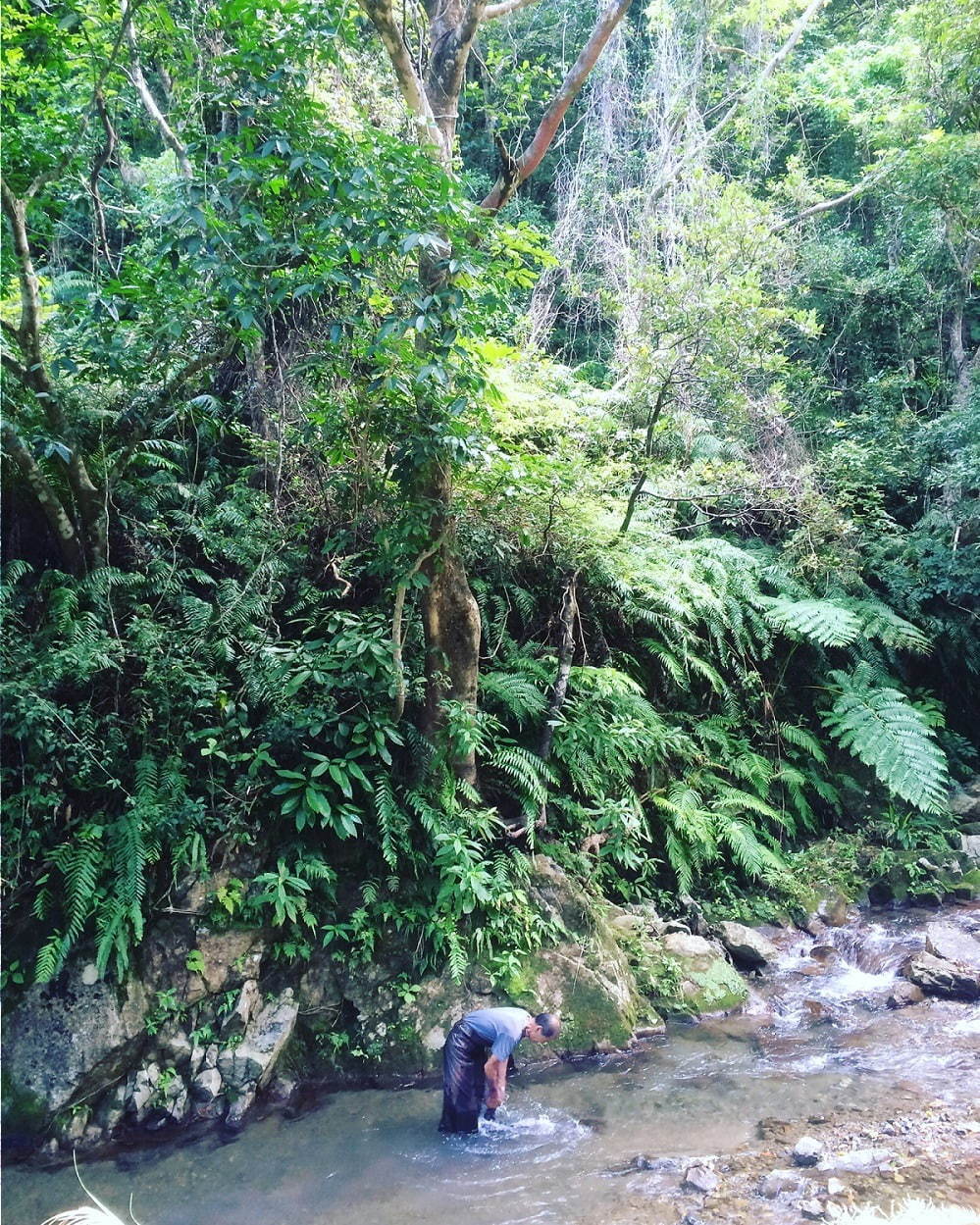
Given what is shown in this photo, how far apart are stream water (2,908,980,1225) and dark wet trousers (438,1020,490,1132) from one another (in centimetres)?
10

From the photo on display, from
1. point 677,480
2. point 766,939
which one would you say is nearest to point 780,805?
point 766,939

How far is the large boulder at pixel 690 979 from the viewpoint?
5.87 metres

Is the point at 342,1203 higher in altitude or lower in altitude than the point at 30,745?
lower

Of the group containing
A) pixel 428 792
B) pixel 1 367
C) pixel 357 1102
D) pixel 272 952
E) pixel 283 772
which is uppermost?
pixel 1 367

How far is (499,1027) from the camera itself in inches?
182

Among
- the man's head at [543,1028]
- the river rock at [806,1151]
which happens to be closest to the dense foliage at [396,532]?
the man's head at [543,1028]

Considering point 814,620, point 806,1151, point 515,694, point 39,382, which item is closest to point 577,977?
point 806,1151

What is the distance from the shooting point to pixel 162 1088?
4602 millimetres

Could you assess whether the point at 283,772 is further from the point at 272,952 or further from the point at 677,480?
the point at 677,480

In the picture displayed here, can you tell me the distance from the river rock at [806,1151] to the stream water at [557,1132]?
30 cm

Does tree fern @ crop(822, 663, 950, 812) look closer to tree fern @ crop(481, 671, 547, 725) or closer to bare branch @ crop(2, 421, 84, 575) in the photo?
tree fern @ crop(481, 671, 547, 725)

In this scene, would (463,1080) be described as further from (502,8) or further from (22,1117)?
(502,8)

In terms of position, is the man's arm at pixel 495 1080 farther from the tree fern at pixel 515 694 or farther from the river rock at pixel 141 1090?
the tree fern at pixel 515 694

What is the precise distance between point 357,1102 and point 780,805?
539cm
